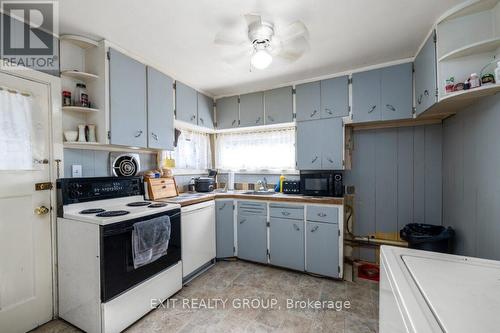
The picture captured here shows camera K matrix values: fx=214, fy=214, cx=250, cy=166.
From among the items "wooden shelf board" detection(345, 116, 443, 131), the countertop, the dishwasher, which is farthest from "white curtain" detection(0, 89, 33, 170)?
"wooden shelf board" detection(345, 116, 443, 131)

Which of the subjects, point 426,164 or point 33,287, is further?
point 426,164

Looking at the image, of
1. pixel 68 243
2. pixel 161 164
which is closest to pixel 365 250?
pixel 161 164

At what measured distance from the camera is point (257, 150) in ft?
11.0

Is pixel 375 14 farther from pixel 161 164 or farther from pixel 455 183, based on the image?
pixel 161 164

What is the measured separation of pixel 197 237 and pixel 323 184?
1.62m

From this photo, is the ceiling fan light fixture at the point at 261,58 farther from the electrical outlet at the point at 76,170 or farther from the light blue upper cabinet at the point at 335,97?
the electrical outlet at the point at 76,170

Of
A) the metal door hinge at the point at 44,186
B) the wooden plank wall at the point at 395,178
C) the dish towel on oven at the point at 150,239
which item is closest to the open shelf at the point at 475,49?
the wooden plank wall at the point at 395,178

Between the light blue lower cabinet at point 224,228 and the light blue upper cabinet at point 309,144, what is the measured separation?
3.61 feet

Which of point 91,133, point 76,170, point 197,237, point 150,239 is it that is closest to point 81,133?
point 91,133

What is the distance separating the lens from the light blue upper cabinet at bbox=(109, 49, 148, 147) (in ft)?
6.43

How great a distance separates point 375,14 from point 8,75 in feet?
9.04

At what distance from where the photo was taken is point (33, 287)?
1.69 m

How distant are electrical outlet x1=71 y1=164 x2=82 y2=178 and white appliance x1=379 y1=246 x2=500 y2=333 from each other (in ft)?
7.87

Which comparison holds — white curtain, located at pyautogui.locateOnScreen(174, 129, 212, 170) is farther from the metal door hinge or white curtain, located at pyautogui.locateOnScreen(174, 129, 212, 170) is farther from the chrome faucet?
the metal door hinge
